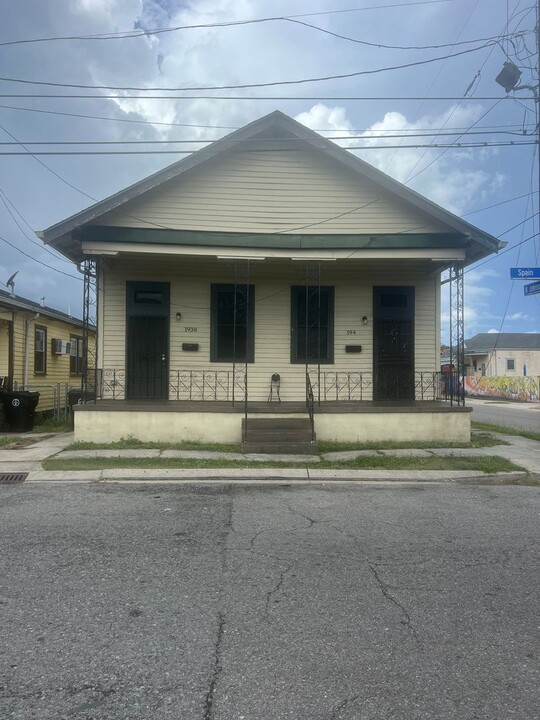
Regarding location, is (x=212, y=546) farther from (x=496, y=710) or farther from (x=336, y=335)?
(x=336, y=335)

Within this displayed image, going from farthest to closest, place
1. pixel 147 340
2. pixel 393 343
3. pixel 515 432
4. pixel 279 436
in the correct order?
pixel 515 432, pixel 393 343, pixel 147 340, pixel 279 436

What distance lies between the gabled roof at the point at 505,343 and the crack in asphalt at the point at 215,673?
48052 millimetres

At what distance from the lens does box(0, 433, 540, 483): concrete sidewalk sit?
908 centimetres

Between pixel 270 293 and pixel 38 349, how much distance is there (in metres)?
9.33

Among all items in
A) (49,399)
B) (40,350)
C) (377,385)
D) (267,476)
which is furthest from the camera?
(49,399)

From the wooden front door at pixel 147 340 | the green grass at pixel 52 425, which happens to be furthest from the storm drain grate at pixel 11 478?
the green grass at pixel 52 425

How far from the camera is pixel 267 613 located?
4008 mm

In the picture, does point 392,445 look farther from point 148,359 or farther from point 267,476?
point 148,359

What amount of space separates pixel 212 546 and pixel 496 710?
307cm

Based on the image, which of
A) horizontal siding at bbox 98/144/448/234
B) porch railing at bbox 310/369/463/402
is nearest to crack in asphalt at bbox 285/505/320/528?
porch railing at bbox 310/369/463/402

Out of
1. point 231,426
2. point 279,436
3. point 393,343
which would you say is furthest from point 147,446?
point 393,343

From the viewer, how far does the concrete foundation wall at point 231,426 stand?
464 inches

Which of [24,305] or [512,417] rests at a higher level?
[24,305]

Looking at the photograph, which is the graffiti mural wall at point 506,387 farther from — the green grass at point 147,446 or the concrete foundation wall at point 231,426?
the green grass at point 147,446
